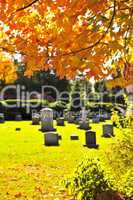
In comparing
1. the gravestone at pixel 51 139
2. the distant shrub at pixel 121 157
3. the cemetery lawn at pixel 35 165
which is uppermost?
the distant shrub at pixel 121 157

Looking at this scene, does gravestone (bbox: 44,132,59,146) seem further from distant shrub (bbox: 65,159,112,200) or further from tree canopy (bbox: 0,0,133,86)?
tree canopy (bbox: 0,0,133,86)

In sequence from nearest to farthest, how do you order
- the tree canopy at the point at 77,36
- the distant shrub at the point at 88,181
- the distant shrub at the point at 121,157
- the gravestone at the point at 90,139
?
the tree canopy at the point at 77,36
the distant shrub at the point at 88,181
the distant shrub at the point at 121,157
the gravestone at the point at 90,139

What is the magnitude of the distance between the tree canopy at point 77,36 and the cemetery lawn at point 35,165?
12.6 ft

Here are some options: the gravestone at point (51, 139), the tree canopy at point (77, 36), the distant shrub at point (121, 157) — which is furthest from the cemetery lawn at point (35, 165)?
the tree canopy at point (77, 36)

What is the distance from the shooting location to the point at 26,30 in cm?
693

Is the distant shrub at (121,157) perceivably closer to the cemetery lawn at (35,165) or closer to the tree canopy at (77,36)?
the cemetery lawn at (35,165)

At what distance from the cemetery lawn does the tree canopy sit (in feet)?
12.6

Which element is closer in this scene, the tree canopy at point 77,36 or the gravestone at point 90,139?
the tree canopy at point 77,36

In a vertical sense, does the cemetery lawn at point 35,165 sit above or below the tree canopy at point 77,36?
below

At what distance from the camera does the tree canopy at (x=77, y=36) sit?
16.5 feet

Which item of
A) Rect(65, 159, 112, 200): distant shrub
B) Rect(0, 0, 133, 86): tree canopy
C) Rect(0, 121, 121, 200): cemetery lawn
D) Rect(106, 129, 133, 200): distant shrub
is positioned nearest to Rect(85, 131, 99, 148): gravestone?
Rect(0, 121, 121, 200): cemetery lawn

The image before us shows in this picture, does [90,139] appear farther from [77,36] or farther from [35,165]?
[77,36]

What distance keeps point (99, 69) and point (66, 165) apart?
33.2 ft

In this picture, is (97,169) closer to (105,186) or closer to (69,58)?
(105,186)
